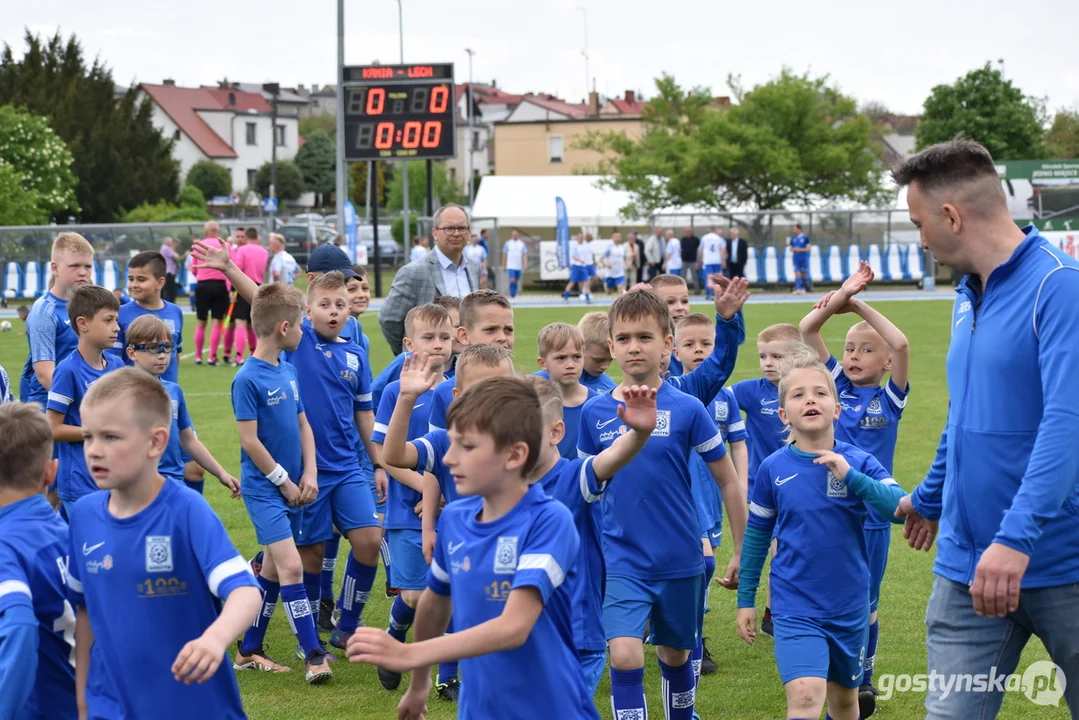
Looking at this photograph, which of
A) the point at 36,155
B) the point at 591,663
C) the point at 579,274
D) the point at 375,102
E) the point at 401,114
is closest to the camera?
the point at 591,663

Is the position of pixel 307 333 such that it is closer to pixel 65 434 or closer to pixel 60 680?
pixel 65 434

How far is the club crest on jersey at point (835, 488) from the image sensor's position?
4855 mm

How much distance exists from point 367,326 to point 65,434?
21269 millimetres

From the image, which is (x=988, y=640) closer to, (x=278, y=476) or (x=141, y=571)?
(x=141, y=571)

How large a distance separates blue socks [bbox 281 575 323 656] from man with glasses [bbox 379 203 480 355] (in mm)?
2502

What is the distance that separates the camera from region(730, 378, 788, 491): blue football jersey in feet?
22.0

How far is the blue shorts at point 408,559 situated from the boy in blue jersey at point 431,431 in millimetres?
700

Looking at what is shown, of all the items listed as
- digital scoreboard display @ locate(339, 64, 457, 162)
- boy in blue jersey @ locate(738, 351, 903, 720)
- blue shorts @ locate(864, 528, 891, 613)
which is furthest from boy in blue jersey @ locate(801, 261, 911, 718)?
digital scoreboard display @ locate(339, 64, 457, 162)

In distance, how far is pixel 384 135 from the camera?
1009 inches

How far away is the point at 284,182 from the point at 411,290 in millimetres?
86420

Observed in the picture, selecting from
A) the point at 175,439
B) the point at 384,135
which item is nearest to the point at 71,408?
the point at 175,439

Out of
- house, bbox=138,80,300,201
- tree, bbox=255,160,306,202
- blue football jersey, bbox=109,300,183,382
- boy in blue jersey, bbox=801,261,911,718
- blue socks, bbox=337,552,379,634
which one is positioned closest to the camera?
boy in blue jersey, bbox=801,261,911,718

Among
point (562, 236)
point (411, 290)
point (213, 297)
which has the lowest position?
point (213, 297)

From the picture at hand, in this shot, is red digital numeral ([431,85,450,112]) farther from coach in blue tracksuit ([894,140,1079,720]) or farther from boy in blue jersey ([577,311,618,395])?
coach in blue tracksuit ([894,140,1079,720])
